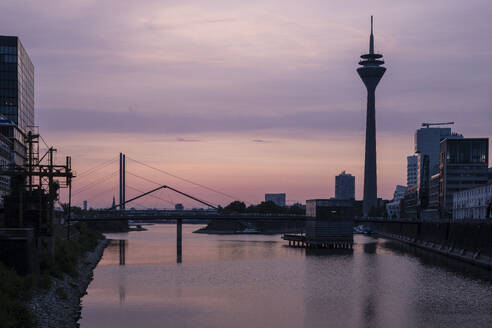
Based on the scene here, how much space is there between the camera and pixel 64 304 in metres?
44.4

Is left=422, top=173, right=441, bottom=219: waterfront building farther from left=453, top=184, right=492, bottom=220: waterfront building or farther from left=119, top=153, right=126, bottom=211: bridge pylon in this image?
left=119, top=153, right=126, bottom=211: bridge pylon

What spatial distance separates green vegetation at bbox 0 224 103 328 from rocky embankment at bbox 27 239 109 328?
1.43ft

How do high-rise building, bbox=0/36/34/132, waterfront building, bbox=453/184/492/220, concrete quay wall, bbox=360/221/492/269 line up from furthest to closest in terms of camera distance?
waterfront building, bbox=453/184/492/220
high-rise building, bbox=0/36/34/132
concrete quay wall, bbox=360/221/492/269

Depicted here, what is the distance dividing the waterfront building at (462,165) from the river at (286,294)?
82.8 m

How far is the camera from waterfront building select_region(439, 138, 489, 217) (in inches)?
6560

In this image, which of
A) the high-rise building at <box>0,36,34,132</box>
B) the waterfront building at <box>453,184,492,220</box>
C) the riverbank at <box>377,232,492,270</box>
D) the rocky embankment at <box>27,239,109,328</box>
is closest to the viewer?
the rocky embankment at <box>27,239,109,328</box>

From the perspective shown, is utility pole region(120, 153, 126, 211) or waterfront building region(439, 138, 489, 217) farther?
waterfront building region(439, 138, 489, 217)

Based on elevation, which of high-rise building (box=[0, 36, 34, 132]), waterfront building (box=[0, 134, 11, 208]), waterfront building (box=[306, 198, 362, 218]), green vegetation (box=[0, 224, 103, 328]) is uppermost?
high-rise building (box=[0, 36, 34, 132])

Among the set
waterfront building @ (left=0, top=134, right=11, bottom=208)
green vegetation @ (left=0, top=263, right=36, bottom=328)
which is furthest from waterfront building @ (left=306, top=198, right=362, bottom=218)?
green vegetation @ (left=0, top=263, right=36, bottom=328)

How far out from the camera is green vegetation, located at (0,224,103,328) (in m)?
33.4

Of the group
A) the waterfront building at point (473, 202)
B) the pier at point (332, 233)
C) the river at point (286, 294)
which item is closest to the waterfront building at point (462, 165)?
the waterfront building at point (473, 202)

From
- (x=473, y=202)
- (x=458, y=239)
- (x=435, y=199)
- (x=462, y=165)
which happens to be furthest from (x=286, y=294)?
(x=435, y=199)

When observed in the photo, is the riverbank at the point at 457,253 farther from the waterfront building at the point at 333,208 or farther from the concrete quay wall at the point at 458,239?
the waterfront building at the point at 333,208

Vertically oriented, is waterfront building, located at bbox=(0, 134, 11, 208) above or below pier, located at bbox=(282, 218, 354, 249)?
above
